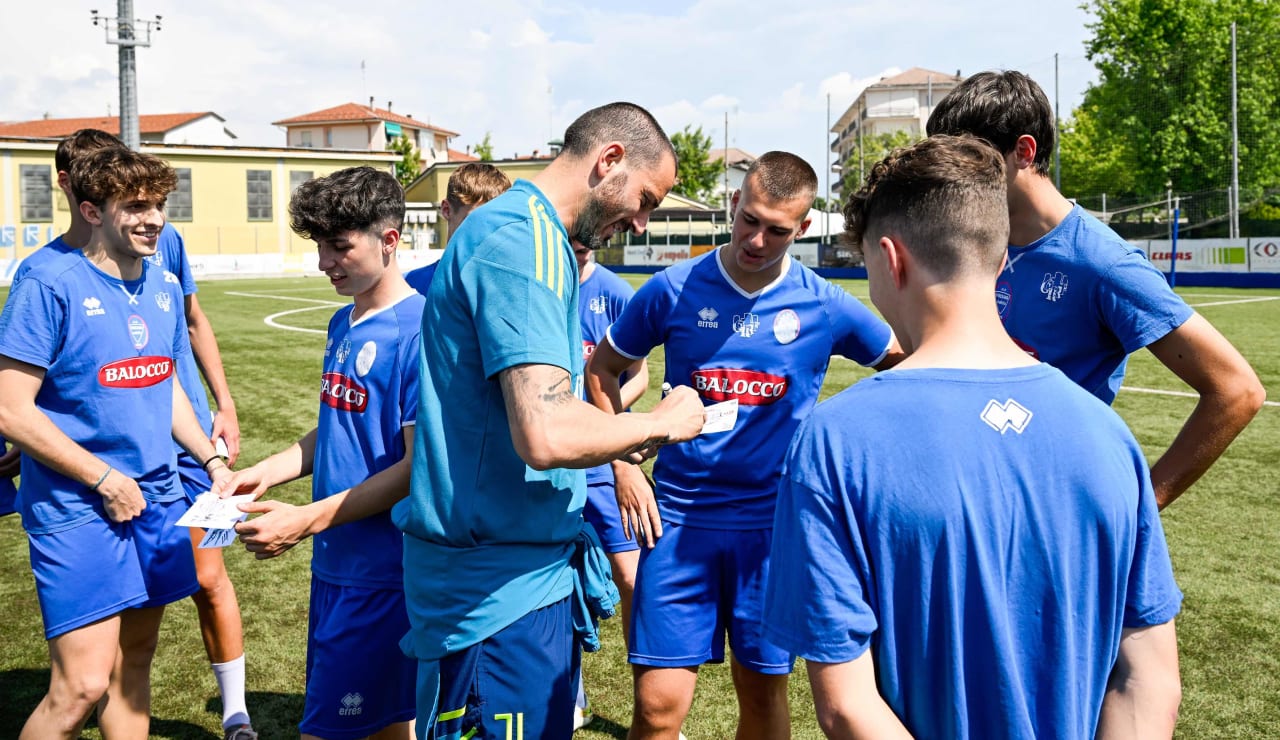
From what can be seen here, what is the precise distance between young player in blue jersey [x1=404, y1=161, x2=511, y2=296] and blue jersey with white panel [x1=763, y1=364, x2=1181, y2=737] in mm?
3889

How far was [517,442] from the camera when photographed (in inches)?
87.4

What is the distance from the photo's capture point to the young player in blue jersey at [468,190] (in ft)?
17.5

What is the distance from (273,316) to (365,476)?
21.2 metres

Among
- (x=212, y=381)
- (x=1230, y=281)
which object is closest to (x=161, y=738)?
(x=212, y=381)

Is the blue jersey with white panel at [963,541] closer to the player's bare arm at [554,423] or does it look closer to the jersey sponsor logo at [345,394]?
the player's bare arm at [554,423]

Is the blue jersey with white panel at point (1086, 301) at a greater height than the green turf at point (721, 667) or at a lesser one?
greater

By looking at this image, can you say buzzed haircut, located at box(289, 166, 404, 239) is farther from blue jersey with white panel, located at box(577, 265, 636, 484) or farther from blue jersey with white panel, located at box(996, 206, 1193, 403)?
blue jersey with white panel, located at box(577, 265, 636, 484)

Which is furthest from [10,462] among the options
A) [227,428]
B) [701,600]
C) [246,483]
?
[701,600]

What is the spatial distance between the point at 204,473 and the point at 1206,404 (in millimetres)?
4093

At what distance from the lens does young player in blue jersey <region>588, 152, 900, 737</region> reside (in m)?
3.59

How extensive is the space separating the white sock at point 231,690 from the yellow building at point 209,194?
52051 mm

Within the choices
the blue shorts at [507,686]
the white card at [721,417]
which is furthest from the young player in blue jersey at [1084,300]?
the blue shorts at [507,686]

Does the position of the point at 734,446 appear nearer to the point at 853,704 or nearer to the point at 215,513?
the point at 215,513

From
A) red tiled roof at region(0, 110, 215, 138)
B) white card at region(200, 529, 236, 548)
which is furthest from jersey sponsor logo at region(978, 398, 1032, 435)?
red tiled roof at region(0, 110, 215, 138)
